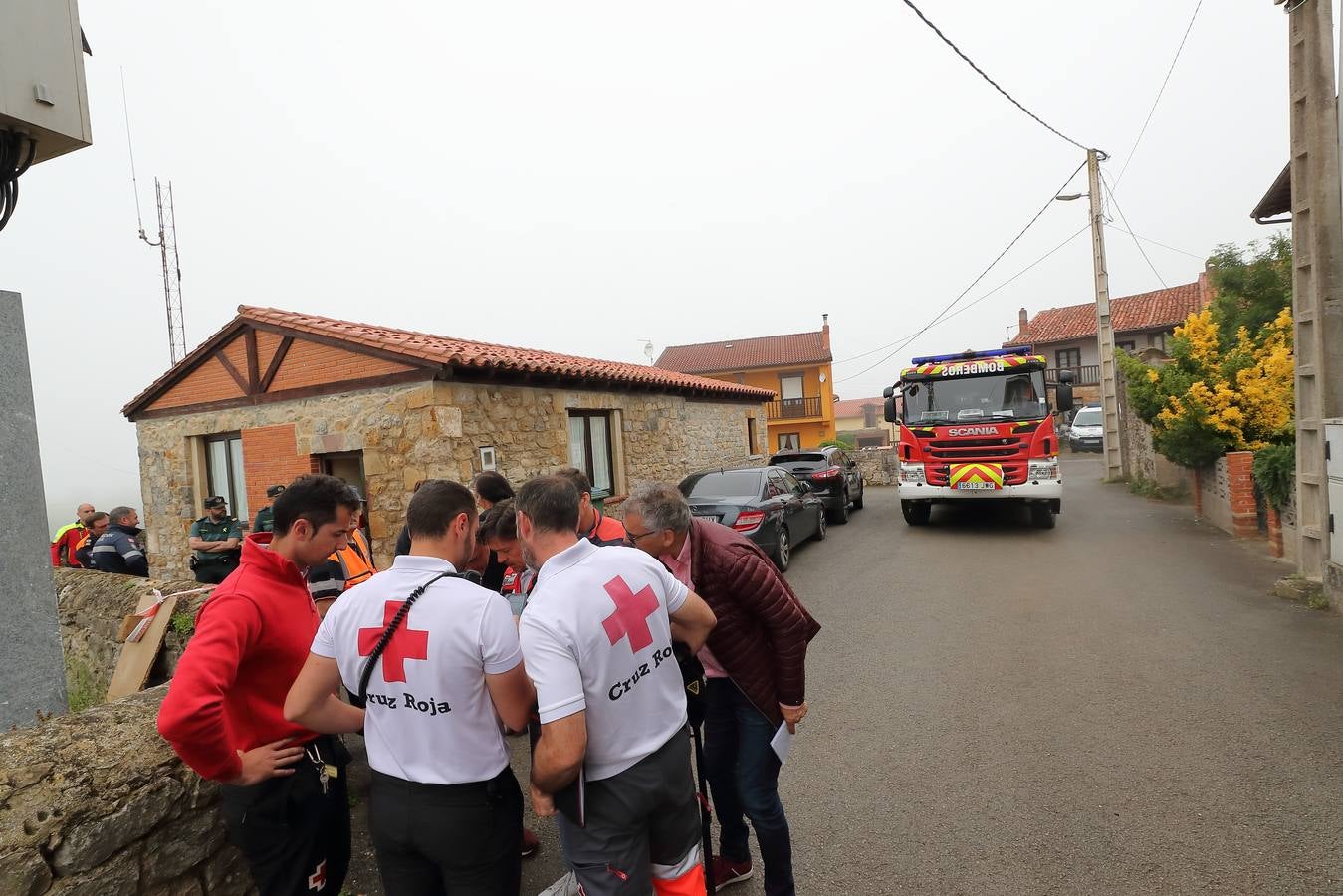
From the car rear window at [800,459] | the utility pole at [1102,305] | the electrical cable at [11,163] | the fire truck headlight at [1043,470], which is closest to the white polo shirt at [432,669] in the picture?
the electrical cable at [11,163]

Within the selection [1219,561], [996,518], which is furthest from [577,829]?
[996,518]

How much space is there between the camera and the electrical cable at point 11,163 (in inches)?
120

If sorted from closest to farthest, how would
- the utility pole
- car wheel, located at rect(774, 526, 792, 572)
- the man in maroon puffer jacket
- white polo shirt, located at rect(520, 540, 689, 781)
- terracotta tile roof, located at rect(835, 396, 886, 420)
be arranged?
white polo shirt, located at rect(520, 540, 689, 781)
the man in maroon puffer jacket
car wheel, located at rect(774, 526, 792, 572)
the utility pole
terracotta tile roof, located at rect(835, 396, 886, 420)

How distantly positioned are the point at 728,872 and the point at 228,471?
10581 mm

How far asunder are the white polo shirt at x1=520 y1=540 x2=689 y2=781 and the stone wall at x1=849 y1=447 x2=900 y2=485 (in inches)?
780

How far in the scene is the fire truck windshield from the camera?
1033 cm

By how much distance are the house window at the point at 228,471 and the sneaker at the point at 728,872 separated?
387 inches

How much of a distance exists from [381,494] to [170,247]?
13550mm

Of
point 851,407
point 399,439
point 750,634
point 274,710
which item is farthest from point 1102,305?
point 851,407

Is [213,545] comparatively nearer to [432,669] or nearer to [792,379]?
[432,669]

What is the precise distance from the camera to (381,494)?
8.52 m

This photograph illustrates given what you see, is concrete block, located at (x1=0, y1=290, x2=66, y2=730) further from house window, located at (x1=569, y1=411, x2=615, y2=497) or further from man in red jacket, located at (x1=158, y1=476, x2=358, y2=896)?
house window, located at (x1=569, y1=411, x2=615, y2=497)

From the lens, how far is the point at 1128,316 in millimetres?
34656

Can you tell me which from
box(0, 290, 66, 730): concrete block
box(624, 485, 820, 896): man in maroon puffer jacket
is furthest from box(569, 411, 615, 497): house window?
box(624, 485, 820, 896): man in maroon puffer jacket
